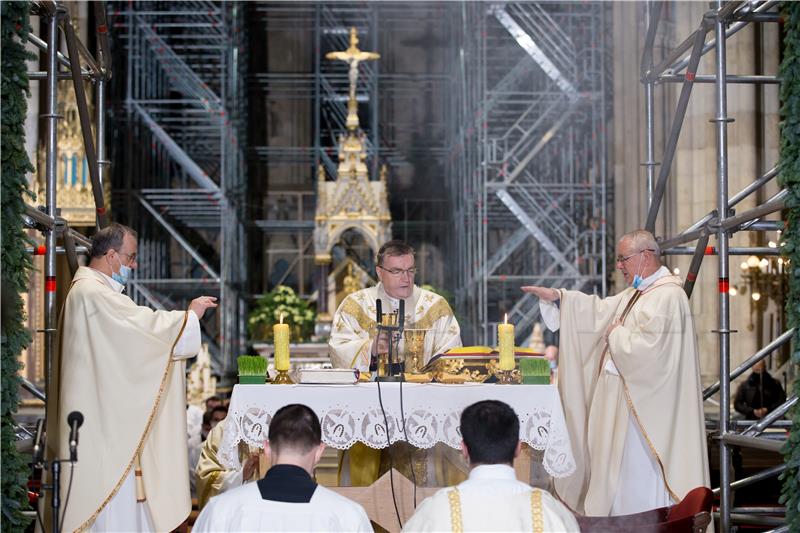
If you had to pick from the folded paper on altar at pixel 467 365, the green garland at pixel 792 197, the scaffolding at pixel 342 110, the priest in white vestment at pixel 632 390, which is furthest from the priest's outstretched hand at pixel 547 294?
the scaffolding at pixel 342 110

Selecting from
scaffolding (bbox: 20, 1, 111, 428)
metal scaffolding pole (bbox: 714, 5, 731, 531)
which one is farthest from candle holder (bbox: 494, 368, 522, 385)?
scaffolding (bbox: 20, 1, 111, 428)

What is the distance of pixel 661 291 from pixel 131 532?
3.03m

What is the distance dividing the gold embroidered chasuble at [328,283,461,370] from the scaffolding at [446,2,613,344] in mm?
7654

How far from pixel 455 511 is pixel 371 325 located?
10.3 feet

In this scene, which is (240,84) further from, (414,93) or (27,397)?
(27,397)

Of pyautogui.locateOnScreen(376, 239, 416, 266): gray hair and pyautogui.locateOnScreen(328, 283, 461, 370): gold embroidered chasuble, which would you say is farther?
pyautogui.locateOnScreen(376, 239, 416, 266): gray hair

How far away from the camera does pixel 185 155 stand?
1585 cm

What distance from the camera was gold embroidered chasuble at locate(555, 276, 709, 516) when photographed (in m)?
6.11

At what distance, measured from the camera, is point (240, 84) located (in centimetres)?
1678

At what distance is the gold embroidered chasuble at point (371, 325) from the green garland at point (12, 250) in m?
1.79

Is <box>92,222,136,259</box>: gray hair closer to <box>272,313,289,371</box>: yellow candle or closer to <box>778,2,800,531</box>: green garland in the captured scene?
<box>272,313,289,371</box>: yellow candle

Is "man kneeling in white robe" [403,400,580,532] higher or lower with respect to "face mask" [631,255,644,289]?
lower

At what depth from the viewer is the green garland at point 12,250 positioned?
Result: 5086 millimetres

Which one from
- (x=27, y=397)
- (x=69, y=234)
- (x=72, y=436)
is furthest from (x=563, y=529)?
(x=27, y=397)
